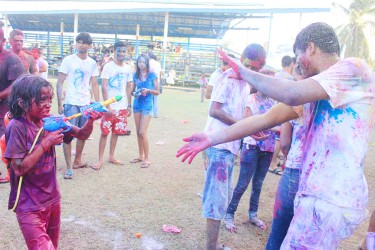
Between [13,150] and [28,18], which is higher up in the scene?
[28,18]

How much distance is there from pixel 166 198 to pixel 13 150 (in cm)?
274

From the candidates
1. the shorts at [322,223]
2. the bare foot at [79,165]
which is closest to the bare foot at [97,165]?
the bare foot at [79,165]

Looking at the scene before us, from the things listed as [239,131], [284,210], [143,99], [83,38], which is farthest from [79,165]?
[239,131]

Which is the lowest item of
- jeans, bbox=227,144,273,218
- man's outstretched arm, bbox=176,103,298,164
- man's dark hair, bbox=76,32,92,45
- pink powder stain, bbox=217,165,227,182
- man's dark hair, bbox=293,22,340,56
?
jeans, bbox=227,144,273,218

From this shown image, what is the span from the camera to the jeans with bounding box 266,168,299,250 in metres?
2.65

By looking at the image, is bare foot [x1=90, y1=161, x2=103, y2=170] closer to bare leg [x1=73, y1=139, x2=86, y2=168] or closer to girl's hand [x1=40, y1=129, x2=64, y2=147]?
bare leg [x1=73, y1=139, x2=86, y2=168]

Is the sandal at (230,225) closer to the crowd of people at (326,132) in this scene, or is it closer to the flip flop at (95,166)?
the crowd of people at (326,132)

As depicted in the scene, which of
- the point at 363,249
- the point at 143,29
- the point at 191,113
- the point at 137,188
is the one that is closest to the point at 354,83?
the point at 363,249

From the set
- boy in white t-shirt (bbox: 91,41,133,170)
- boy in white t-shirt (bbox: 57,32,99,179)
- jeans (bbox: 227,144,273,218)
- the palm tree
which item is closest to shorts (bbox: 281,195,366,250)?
jeans (bbox: 227,144,273,218)

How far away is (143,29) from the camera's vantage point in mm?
30531

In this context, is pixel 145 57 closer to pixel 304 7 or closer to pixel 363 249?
pixel 363 249

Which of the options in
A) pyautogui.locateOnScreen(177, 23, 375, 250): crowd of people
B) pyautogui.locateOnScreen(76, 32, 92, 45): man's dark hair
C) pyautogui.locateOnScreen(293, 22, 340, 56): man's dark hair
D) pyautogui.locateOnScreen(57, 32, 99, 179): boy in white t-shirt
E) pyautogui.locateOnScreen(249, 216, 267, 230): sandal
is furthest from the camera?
pyautogui.locateOnScreen(57, 32, 99, 179): boy in white t-shirt

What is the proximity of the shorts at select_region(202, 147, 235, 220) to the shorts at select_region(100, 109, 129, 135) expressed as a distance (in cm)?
308

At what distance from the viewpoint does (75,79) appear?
5.55m
